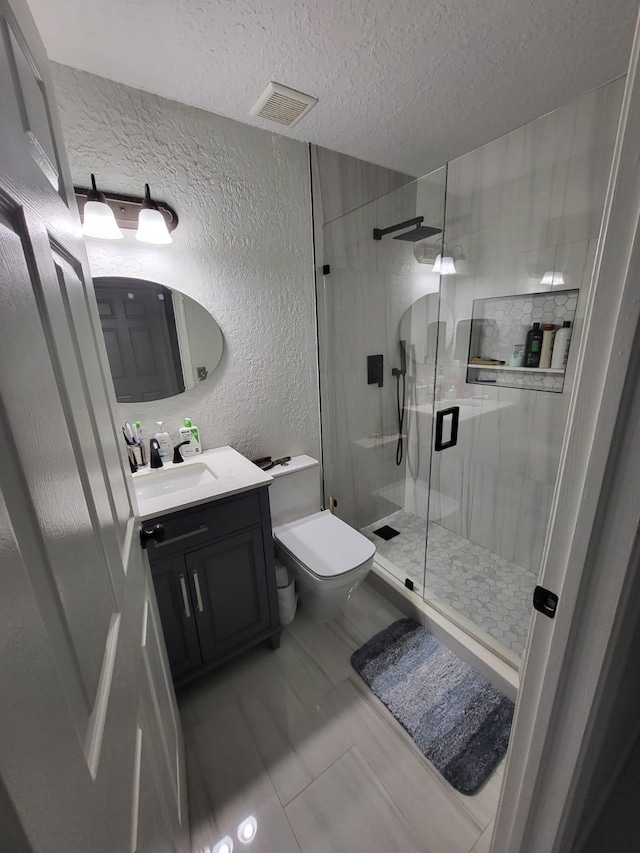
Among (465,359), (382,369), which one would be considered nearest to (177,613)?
(382,369)

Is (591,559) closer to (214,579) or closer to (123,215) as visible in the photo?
(214,579)

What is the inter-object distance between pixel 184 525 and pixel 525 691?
3.65 ft

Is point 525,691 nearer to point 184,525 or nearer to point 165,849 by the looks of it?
point 165,849

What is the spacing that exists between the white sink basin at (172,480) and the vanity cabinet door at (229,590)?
0.97 feet

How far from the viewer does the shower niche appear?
1823 millimetres

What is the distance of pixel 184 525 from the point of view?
4.26 ft

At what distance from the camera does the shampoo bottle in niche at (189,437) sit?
1.71m

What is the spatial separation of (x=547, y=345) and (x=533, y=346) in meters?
0.07

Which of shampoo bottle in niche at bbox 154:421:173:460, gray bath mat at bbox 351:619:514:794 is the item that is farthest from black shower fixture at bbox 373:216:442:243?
gray bath mat at bbox 351:619:514:794

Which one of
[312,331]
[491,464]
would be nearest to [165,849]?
[312,331]

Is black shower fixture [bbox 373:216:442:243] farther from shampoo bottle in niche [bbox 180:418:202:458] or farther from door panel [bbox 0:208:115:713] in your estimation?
door panel [bbox 0:208:115:713]

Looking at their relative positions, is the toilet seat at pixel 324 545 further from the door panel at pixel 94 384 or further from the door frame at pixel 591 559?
the door panel at pixel 94 384

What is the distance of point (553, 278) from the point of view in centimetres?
179

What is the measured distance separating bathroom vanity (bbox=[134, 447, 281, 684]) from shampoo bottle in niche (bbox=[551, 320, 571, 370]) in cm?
161
